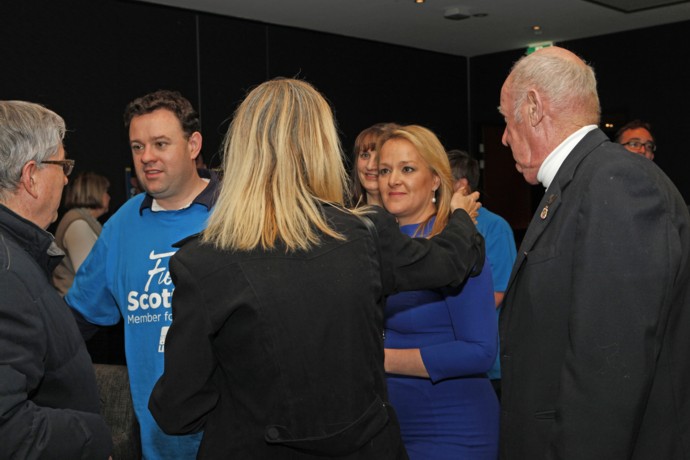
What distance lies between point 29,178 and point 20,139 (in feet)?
0.33

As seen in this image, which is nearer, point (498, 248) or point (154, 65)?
point (498, 248)

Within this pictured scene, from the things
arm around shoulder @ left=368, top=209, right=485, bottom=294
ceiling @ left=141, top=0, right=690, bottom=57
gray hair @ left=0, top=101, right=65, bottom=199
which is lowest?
arm around shoulder @ left=368, top=209, right=485, bottom=294

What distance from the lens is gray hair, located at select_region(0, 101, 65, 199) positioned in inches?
71.9

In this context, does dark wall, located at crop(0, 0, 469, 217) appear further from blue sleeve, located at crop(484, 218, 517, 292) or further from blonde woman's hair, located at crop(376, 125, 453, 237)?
blonde woman's hair, located at crop(376, 125, 453, 237)

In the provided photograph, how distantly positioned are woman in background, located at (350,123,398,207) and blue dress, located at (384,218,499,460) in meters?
1.01

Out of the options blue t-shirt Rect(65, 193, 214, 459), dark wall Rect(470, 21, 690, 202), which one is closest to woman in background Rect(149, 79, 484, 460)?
blue t-shirt Rect(65, 193, 214, 459)

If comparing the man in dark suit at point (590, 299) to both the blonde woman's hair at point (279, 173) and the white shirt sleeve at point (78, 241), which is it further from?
the white shirt sleeve at point (78, 241)

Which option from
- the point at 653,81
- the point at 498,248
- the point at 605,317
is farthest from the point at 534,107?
the point at 653,81

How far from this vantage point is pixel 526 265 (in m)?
1.73

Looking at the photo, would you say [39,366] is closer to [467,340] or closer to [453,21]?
[467,340]

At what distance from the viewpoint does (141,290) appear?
2395 mm

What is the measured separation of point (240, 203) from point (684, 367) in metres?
1.04

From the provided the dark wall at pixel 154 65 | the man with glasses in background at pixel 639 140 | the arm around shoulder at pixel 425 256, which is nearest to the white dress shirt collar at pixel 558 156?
the arm around shoulder at pixel 425 256

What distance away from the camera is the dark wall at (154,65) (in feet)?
21.5
